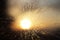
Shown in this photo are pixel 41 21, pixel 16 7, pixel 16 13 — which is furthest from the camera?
pixel 16 7

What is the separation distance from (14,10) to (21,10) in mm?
1002

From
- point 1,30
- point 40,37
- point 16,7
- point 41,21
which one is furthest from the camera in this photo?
point 16,7

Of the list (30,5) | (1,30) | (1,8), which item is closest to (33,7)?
(30,5)

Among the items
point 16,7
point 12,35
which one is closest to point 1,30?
Answer: point 12,35

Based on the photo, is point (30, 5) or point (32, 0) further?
point (32, 0)

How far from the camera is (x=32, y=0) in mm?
25094

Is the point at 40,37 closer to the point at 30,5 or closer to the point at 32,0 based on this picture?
the point at 30,5

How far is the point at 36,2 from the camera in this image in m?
25.3

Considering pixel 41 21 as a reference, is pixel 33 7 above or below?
above

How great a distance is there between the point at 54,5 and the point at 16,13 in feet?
17.6

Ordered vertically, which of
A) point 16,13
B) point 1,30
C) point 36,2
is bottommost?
point 1,30

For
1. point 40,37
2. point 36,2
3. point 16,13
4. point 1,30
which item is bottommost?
point 40,37

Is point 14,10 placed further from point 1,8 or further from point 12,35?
point 12,35

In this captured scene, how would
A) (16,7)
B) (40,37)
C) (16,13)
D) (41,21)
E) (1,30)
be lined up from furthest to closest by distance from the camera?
(16,7)
(16,13)
(41,21)
(1,30)
(40,37)
